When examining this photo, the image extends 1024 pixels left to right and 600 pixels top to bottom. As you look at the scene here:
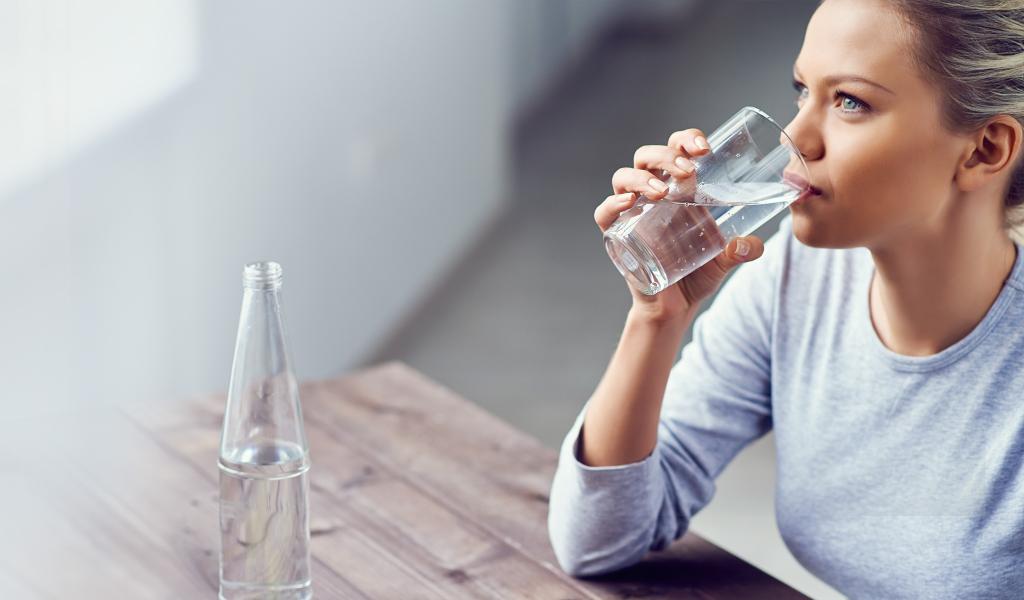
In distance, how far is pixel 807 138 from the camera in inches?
44.6

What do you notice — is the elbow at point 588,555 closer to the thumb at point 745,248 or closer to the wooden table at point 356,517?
the wooden table at point 356,517

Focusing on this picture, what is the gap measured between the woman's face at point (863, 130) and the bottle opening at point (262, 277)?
0.47 metres

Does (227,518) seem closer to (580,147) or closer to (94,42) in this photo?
(94,42)

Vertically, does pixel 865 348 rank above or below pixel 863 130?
below

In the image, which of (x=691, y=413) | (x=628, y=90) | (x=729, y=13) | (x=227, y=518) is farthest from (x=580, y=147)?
(x=227, y=518)

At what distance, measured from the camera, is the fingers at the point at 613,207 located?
3.56 feet

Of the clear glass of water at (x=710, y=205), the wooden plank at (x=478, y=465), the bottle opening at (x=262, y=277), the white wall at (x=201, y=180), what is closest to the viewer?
the bottle opening at (x=262, y=277)

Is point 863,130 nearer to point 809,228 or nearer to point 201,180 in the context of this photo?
point 809,228

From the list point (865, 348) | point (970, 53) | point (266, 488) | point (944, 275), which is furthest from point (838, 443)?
point (266, 488)

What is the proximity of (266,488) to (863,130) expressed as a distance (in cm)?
60

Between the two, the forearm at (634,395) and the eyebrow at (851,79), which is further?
the forearm at (634,395)

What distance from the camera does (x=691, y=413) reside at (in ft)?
4.39

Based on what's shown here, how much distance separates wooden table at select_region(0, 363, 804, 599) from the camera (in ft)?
3.55

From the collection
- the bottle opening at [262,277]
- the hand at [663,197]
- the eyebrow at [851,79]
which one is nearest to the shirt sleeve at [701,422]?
the hand at [663,197]
